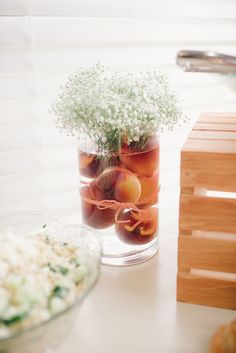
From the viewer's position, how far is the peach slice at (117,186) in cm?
83

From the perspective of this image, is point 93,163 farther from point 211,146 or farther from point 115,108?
point 211,146

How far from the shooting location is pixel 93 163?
2.76 ft

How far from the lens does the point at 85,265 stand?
0.65 meters

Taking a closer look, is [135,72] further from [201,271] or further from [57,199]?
[201,271]

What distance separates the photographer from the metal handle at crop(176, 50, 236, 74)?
0.60 meters

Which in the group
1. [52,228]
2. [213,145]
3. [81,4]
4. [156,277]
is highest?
[81,4]

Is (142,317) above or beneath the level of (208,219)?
beneath

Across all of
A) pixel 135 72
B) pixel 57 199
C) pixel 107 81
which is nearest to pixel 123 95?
pixel 107 81

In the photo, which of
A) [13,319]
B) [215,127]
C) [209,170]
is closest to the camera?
[13,319]

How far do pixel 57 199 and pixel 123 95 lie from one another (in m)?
0.42

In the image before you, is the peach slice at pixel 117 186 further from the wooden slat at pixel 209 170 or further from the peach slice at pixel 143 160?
the wooden slat at pixel 209 170

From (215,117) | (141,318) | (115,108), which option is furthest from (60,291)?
(215,117)

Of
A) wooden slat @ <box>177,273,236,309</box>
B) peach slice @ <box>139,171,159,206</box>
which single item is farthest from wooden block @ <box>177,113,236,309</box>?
peach slice @ <box>139,171,159,206</box>

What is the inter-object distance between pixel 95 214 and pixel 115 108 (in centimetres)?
22
